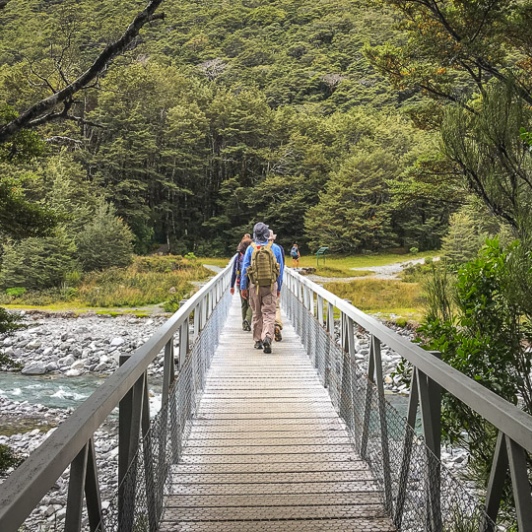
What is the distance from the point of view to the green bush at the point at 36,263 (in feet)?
84.4

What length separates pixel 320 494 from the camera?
9.82ft

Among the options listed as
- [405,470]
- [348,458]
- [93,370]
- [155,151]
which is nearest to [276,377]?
[348,458]

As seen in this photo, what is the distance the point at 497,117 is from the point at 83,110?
55444mm

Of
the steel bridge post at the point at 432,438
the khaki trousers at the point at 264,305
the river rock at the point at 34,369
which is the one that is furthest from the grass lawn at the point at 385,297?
the steel bridge post at the point at 432,438

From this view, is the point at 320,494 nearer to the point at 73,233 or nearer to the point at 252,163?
the point at 73,233

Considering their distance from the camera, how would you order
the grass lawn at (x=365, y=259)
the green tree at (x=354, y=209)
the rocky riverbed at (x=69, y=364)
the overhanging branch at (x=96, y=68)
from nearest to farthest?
1. the overhanging branch at (x=96, y=68)
2. the rocky riverbed at (x=69, y=364)
3. the grass lawn at (x=365, y=259)
4. the green tree at (x=354, y=209)

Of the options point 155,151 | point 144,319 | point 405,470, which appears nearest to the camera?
point 405,470

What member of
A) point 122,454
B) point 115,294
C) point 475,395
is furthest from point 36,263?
point 475,395

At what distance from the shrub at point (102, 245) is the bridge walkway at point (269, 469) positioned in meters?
27.5

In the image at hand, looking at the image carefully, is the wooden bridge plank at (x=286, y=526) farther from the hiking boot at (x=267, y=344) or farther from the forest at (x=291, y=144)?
the hiking boot at (x=267, y=344)

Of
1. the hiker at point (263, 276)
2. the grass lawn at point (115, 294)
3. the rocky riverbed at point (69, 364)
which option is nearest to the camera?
the hiker at point (263, 276)

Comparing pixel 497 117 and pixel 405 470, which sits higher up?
pixel 497 117

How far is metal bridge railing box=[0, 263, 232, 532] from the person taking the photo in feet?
3.81

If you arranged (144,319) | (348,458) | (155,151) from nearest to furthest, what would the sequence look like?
1. (348,458)
2. (144,319)
3. (155,151)
